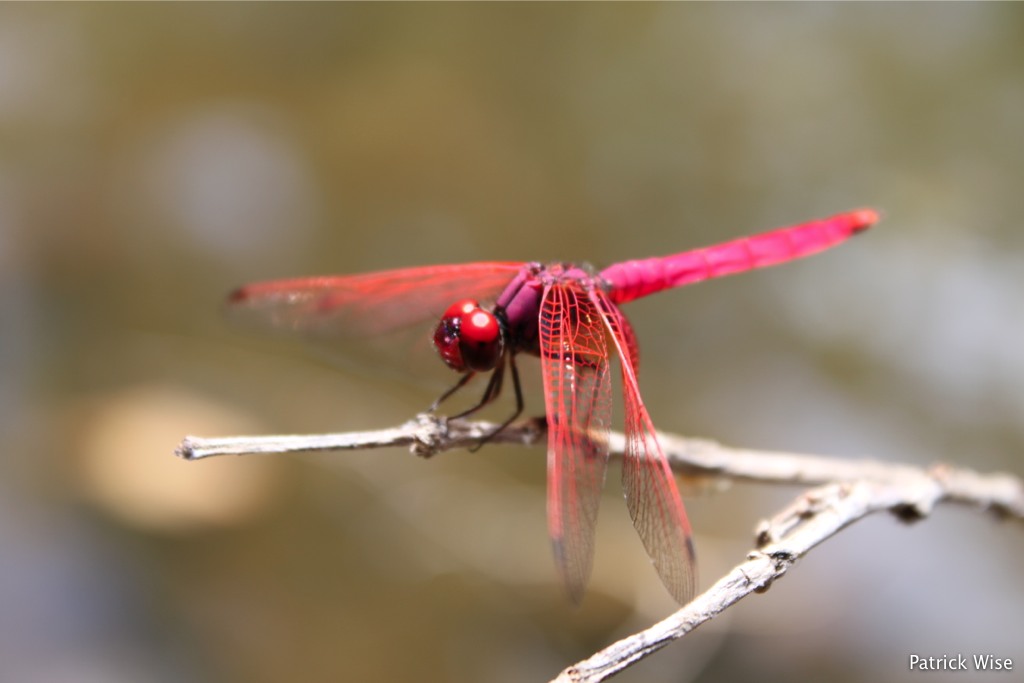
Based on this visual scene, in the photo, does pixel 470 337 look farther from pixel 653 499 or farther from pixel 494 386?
pixel 653 499

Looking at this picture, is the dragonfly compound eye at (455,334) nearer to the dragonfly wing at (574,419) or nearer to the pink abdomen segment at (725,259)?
the dragonfly wing at (574,419)

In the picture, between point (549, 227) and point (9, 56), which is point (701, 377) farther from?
point (9, 56)

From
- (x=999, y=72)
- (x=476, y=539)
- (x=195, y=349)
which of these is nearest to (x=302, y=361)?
(x=195, y=349)

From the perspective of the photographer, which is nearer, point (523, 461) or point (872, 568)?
point (872, 568)

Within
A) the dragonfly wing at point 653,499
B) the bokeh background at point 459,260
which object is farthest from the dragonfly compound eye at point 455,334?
the bokeh background at point 459,260

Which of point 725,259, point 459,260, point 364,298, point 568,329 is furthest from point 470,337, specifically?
point 459,260

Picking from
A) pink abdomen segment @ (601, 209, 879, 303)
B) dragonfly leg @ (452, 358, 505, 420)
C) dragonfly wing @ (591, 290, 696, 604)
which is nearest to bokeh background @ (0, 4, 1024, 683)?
dragonfly leg @ (452, 358, 505, 420)

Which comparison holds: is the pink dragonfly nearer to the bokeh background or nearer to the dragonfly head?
the dragonfly head
